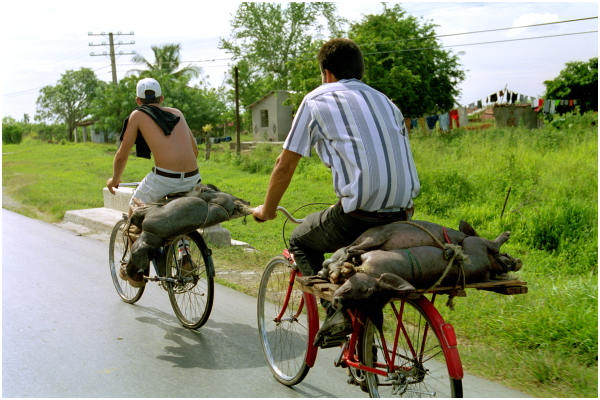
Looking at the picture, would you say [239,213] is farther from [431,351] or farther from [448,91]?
[448,91]

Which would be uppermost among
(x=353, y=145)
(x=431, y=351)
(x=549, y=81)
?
(x=549, y=81)

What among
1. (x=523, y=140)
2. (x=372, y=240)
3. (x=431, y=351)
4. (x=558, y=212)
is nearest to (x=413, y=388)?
(x=431, y=351)

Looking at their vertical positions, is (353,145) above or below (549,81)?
below

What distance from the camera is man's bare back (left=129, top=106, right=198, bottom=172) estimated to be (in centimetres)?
553

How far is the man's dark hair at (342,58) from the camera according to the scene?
3.45 metres

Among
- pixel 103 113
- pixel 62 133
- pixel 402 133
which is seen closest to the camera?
pixel 402 133

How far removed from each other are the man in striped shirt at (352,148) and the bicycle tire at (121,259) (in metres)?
3.00

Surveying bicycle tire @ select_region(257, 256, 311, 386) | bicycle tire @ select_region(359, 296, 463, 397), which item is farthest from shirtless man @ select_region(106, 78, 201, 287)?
bicycle tire @ select_region(359, 296, 463, 397)

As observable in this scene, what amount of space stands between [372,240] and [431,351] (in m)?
0.63

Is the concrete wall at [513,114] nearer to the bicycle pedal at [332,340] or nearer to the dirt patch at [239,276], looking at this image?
the dirt patch at [239,276]

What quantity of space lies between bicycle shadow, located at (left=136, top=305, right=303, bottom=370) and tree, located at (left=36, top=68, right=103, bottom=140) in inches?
3315

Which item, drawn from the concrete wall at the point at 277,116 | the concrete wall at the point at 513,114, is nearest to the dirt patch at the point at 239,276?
the concrete wall at the point at 513,114

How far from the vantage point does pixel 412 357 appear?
3236mm

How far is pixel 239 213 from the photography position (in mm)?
5434
